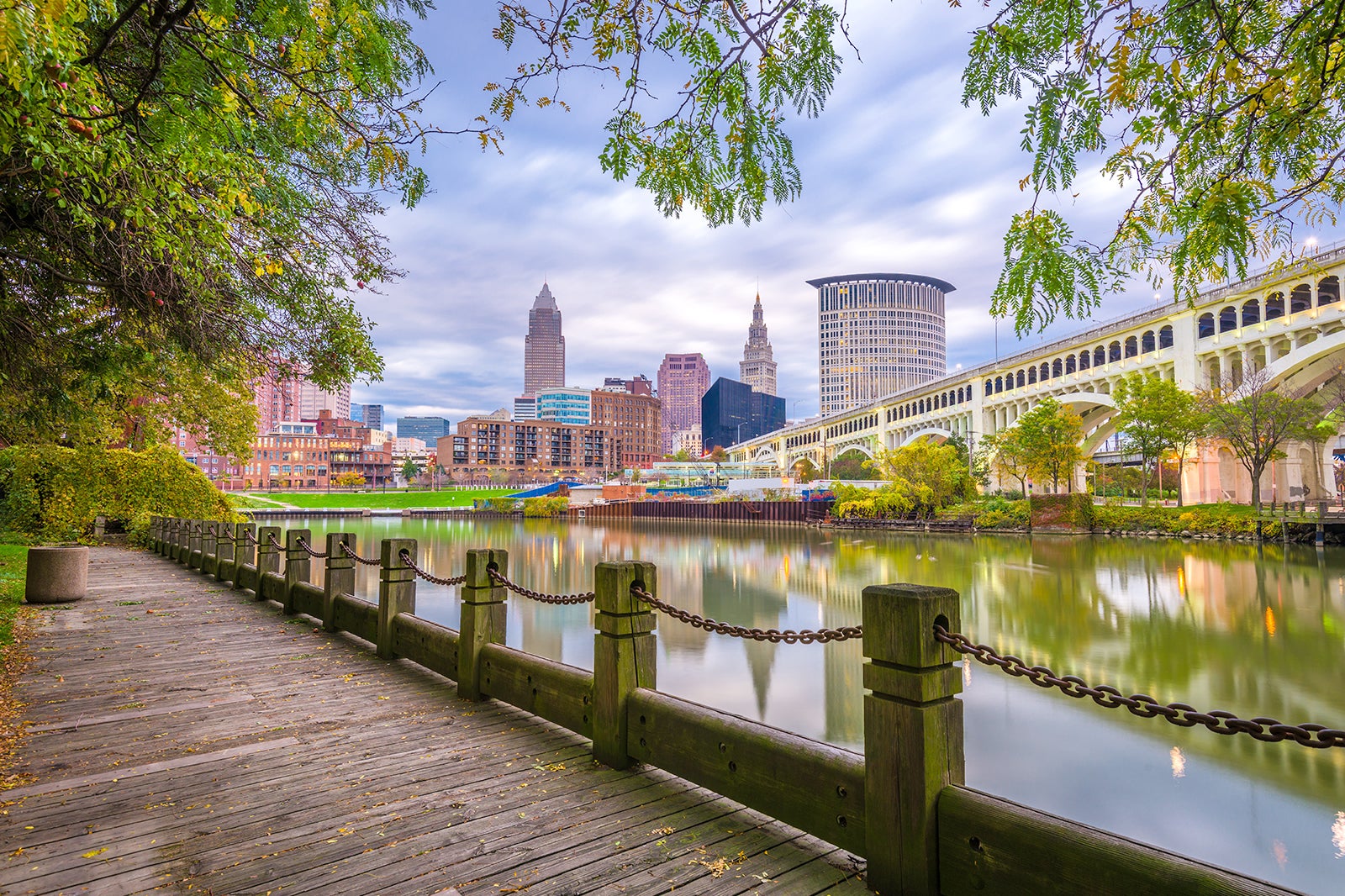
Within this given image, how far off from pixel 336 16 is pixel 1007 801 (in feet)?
17.5

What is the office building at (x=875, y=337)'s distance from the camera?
181625 mm

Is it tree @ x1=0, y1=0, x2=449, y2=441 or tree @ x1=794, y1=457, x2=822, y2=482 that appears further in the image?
tree @ x1=794, y1=457, x2=822, y2=482

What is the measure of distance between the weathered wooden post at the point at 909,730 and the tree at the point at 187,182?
12.1 feet

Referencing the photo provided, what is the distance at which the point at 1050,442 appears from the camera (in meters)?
47.1

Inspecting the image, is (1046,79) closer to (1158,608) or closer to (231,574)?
(231,574)

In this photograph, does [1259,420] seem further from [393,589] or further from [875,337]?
[875,337]

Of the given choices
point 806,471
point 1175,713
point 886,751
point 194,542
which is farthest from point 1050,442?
point 806,471

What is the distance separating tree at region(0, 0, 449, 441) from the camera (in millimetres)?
3670

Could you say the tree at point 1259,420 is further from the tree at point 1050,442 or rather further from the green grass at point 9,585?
the green grass at point 9,585

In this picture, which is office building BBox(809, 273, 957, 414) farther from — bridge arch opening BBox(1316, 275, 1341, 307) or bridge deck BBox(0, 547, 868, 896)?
bridge deck BBox(0, 547, 868, 896)

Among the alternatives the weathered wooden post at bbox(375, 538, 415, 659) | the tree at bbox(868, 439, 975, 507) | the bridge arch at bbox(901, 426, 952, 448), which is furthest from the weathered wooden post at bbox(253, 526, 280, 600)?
the bridge arch at bbox(901, 426, 952, 448)

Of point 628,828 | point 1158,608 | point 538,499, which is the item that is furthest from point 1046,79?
point 538,499

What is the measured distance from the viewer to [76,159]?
152 inches

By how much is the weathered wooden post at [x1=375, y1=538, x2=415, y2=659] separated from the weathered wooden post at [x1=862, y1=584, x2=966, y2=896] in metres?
5.09
